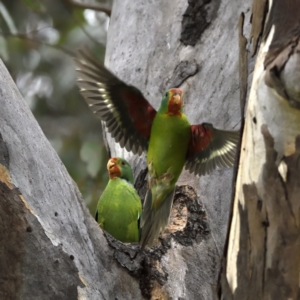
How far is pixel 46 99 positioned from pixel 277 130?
4.43 metres

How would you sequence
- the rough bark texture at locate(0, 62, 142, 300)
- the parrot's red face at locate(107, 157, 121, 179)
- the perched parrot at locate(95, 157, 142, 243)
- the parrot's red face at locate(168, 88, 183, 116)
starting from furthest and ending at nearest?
the parrot's red face at locate(107, 157, 121, 179) < the perched parrot at locate(95, 157, 142, 243) < the parrot's red face at locate(168, 88, 183, 116) < the rough bark texture at locate(0, 62, 142, 300)

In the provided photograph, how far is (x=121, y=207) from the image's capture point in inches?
100

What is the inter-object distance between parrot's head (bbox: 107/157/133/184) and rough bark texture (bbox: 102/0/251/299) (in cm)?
9

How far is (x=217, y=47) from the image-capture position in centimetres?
263

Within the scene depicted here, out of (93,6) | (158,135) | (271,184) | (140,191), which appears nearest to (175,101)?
(158,135)

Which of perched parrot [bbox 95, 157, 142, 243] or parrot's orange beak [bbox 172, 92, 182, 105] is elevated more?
parrot's orange beak [bbox 172, 92, 182, 105]

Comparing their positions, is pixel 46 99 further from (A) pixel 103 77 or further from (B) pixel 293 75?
(B) pixel 293 75

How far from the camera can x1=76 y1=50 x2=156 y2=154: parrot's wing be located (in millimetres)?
2285

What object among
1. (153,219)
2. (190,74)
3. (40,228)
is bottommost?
(40,228)

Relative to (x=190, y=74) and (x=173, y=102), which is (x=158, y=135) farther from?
(x=190, y=74)

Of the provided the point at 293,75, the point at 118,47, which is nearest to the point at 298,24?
the point at 293,75

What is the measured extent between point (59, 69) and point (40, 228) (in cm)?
398

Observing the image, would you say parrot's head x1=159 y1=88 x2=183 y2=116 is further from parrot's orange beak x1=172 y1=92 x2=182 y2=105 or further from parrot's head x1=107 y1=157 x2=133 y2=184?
parrot's head x1=107 y1=157 x2=133 y2=184

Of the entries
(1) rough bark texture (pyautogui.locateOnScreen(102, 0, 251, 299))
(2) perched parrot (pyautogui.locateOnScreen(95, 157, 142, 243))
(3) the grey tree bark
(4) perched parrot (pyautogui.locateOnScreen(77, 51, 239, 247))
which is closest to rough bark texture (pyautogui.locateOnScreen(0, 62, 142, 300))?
(3) the grey tree bark
